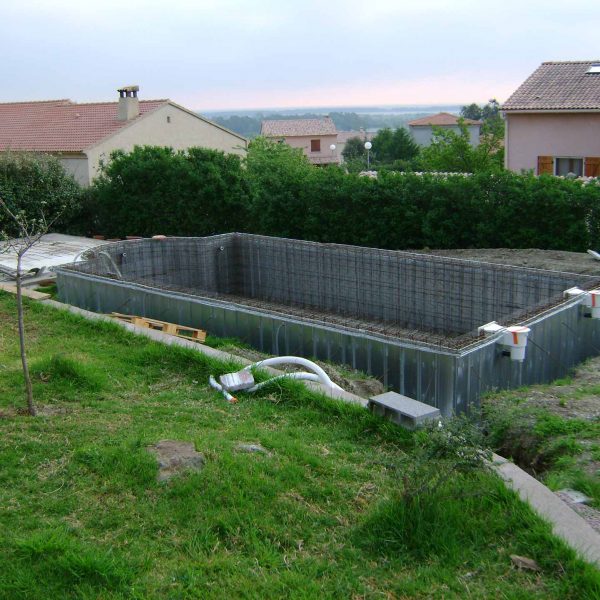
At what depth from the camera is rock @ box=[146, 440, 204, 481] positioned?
4.97 meters

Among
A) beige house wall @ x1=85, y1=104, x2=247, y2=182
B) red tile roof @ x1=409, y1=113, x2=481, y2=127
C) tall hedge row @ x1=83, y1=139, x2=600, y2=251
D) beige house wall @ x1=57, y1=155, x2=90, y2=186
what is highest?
red tile roof @ x1=409, y1=113, x2=481, y2=127

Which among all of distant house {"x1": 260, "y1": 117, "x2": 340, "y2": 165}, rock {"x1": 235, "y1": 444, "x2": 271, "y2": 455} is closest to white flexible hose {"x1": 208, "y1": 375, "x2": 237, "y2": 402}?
rock {"x1": 235, "y1": 444, "x2": 271, "y2": 455}

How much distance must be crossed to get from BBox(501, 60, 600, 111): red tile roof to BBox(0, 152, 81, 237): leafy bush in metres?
14.4

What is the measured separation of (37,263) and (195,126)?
1747 centimetres

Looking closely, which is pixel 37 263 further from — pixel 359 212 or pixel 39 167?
pixel 359 212

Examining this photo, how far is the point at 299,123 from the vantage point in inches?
3017

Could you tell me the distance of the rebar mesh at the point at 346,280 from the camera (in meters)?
10.2

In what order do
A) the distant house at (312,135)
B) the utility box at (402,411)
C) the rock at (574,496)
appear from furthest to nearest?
the distant house at (312,135) < the utility box at (402,411) < the rock at (574,496)

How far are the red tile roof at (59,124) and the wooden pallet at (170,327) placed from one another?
54.7 feet

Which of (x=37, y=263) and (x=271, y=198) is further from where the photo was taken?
(x=271, y=198)

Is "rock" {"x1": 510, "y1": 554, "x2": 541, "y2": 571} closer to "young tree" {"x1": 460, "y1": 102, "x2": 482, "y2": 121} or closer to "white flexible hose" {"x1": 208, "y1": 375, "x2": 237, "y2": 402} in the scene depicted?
"white flexible hose" {"x1": 208, "y1": 375, "x2": 237, "y2": 402}

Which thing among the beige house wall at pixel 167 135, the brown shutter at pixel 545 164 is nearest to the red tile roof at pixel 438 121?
the beige house wall at pixel 167 135

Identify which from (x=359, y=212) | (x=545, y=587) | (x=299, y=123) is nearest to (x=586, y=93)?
(x=359, y=212)

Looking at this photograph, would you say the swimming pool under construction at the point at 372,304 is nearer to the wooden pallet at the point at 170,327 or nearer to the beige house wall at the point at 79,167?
the wooden pallet at the point at 170,327
